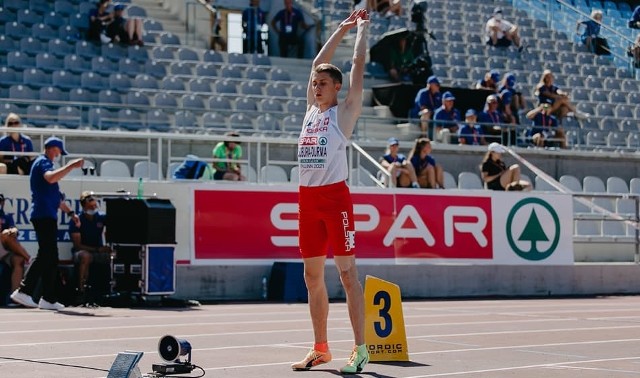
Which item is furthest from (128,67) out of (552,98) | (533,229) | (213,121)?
(552,98)

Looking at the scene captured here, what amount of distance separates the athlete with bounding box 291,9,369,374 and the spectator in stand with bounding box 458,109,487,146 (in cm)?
1542

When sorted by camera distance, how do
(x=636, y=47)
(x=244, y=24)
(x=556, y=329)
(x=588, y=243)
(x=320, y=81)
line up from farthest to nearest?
(x=636, y=47)
(x=244, y=24)
(x=588, y=243)
(x=556, y=329)
(x=320, y=81)

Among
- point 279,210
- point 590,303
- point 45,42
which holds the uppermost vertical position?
point 45,42

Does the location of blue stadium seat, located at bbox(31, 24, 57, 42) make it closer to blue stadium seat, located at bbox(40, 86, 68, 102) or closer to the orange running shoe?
blue stadium seat, located at bbox(40, 86, 68, 102)

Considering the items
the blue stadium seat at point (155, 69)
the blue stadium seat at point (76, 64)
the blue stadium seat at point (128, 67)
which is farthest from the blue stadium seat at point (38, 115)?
the blue stadium seat at point (155, 69)

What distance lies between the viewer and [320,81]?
919 cm

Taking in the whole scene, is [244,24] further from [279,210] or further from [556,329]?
[556,329]

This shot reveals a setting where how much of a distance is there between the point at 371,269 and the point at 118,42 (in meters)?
9.36

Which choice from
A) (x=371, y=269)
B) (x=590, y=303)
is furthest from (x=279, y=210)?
(x=590, y=303)

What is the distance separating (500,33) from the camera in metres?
32.6

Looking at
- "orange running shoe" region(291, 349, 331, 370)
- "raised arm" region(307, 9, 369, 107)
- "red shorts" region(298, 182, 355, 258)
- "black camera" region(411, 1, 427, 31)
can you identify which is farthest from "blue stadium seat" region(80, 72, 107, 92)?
"orange running shoe" region(291, 349, 331, 370)

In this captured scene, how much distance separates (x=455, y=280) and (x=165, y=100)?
23.5 feet

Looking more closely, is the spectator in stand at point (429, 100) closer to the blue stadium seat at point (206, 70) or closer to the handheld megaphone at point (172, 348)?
the blue stadium seat at point (206, 70)

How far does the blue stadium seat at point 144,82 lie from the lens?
24156mm
